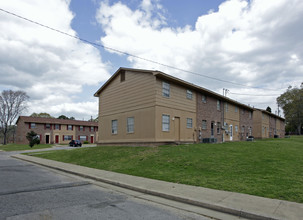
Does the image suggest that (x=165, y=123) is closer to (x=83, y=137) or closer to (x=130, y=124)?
(x=130, y=124)

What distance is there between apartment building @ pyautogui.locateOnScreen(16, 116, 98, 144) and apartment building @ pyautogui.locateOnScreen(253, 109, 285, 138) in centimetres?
3974

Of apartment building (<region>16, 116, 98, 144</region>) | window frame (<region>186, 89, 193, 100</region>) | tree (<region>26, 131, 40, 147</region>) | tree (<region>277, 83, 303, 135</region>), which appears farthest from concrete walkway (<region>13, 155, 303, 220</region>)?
tree (<region>277, 83, 303, 135</region>)

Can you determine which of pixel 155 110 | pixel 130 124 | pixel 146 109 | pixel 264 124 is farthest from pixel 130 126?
pixel 264 124

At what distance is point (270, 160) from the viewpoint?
1101 centimetres

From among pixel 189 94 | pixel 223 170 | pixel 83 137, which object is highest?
pixel 189 94

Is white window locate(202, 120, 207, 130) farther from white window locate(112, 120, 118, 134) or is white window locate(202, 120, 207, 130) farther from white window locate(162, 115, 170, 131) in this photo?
white window locate(112, 120, 118, 134)

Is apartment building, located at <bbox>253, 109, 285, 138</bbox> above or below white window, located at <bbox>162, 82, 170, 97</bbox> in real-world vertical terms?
below

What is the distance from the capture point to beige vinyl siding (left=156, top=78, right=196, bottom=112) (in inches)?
715

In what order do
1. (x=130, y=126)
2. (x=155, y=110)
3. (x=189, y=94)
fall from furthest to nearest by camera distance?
(x=189, y=94), (x=130, y=126), (x=155, y=110)

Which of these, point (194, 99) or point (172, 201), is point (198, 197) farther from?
point (194, 99)

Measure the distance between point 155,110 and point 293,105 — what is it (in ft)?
217

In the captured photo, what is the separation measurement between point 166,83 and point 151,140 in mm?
4725

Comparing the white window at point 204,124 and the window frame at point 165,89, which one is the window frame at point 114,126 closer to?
the window frame at point 165,89

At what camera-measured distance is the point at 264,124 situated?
4306cm
